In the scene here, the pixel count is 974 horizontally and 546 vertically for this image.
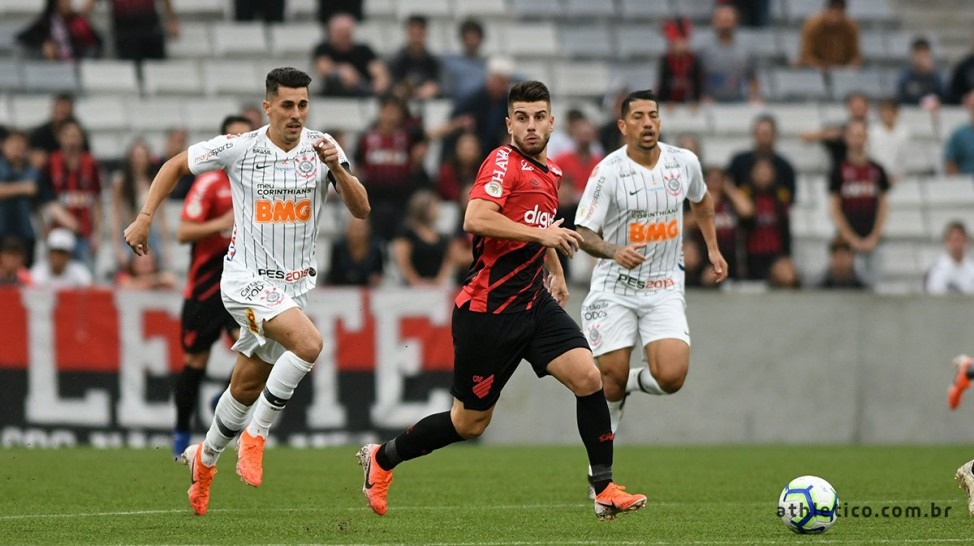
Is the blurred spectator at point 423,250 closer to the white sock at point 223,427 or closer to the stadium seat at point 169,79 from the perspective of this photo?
the stadium seat at point 169,79

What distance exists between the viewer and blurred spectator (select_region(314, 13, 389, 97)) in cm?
1869

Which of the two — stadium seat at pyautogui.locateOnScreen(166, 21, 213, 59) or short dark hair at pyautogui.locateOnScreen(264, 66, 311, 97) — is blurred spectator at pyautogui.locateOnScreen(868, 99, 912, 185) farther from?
short dark hair at pyautogui.locateOnScreen(264, 66, 311, 97)

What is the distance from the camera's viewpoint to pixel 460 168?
17.3 meters

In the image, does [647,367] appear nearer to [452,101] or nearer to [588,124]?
[588,124]

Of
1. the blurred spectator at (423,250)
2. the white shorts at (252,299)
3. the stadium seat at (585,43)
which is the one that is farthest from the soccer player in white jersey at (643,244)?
the stadium seat at (585,43)

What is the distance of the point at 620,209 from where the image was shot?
10.7 metres

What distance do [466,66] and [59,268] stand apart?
6013 millimetres

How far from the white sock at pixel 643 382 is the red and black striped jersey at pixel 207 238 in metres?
3.22

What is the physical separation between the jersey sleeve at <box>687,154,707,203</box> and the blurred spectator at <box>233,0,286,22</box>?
34.7 ft

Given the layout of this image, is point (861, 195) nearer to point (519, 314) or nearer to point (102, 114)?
point (102, 114)

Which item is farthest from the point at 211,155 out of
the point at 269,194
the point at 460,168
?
the point at 460,168

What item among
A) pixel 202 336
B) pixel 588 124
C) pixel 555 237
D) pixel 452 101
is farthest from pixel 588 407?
pixel 452 101

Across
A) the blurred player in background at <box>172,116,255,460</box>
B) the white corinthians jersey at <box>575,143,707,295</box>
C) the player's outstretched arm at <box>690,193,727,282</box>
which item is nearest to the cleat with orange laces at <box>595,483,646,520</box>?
the white corinthians jersey at <box>575,143,707,295</box>

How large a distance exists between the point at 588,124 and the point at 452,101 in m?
2.93
